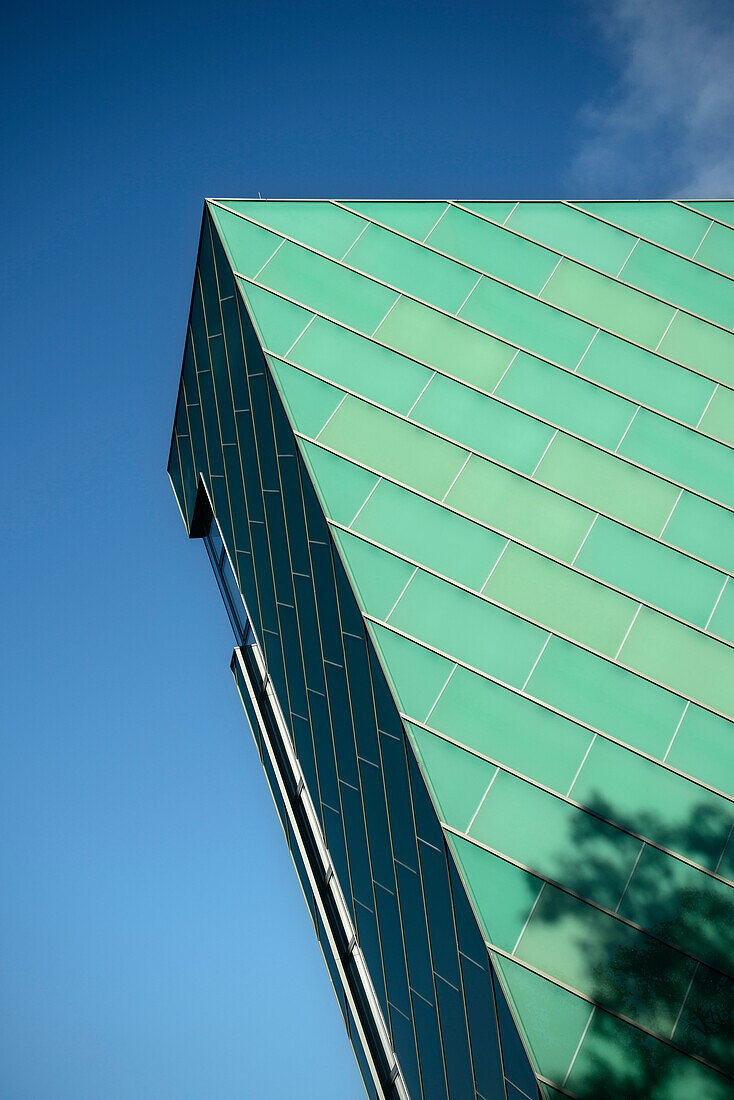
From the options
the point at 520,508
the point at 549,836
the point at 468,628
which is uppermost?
the point at 520,508

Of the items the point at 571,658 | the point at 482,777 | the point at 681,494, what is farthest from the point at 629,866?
the point at 681,494

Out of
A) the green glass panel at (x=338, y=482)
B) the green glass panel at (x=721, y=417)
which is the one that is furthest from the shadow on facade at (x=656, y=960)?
the green glass panel at (x=721, y=417)

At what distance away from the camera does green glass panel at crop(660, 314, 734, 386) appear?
50.2 ft

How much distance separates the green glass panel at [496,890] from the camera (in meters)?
9.77

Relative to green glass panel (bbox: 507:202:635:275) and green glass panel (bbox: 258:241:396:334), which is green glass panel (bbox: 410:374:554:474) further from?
green glass panel (bbox: 507:202:635:275)

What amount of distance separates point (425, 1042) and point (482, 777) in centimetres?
642

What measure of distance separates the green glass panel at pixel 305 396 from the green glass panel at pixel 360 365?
0.24 meters

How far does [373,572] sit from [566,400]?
5060mm

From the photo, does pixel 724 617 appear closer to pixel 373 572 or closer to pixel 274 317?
pixel 373 572

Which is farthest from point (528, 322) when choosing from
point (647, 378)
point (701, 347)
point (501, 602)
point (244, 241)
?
point (501, 602)

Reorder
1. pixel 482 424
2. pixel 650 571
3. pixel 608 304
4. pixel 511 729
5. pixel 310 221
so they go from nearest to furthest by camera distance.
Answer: pixel 511 729 < pixel 650 571 < pixel 482 424 < pixel 608 304 < pixel 310 221

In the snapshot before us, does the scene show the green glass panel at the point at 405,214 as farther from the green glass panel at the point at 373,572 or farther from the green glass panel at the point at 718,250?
the green glass panel at the point at 373,572

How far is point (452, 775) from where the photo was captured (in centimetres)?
1072

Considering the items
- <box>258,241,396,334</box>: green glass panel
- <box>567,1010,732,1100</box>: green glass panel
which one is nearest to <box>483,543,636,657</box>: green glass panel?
<box>567,1010,732,1100</box>: green glass panel
